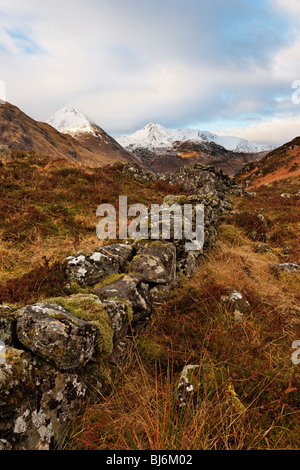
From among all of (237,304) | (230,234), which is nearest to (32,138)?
(230,234)

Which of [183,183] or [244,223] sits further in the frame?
[183,183]

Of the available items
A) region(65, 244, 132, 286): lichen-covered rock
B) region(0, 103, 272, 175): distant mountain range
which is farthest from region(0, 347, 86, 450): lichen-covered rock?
region(0, 103, 272, 175): distant mountain range

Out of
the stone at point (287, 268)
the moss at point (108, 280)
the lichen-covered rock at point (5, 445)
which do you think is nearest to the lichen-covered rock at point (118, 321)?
the moss at point (108, 280)

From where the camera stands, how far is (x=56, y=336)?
6.97ft

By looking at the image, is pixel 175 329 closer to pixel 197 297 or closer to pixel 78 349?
pixel 197 297

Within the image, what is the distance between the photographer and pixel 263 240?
32.5ft

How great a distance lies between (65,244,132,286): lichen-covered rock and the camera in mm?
3848

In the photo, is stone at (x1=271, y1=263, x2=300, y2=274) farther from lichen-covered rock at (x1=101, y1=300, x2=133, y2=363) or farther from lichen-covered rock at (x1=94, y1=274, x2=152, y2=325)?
lichen-covered rock at (x1=101, y1=300, x2=133, y2=363)

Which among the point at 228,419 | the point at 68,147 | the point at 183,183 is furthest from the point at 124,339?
the point at 68,147

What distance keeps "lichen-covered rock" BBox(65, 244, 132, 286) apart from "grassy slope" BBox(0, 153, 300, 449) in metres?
0.32

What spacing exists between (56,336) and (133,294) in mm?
1574

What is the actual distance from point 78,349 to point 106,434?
0.75 metres

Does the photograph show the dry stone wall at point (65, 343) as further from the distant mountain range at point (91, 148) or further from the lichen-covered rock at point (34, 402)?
the distant mountain range at point (91, 148)

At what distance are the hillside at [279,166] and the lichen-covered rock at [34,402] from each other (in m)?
50.4
